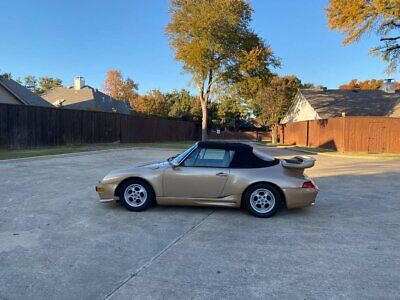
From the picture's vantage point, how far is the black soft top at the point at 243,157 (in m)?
6.35

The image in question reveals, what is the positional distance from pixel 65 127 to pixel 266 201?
66.6 ft

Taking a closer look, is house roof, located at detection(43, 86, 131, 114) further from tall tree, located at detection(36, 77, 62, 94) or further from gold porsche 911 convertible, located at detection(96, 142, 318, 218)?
tall tree, located at detection(36, 77, 62, 94)

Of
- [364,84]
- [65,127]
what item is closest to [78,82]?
[65,127]

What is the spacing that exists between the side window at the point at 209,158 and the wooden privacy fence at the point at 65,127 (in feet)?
54.9

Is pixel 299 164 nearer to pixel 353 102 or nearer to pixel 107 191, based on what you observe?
pixel 107 191

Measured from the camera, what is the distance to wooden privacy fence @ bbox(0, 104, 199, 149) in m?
19.9

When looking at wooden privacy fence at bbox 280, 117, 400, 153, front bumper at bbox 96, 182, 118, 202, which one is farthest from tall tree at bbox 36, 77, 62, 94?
front bumper at bbox 96, 182, 118, 202

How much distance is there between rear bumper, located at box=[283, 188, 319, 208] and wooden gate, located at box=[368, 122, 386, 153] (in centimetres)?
2144

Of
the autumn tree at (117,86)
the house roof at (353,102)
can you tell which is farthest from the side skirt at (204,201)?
the autumn tree at (117,86)

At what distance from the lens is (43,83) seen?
89.4 metres

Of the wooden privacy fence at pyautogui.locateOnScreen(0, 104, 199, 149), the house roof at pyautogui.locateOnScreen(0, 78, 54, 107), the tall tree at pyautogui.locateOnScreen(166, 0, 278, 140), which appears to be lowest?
the wooden privacy fence at pyautogui.locateOnScreen(0, 104, 199, 149)

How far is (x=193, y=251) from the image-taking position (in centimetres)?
445

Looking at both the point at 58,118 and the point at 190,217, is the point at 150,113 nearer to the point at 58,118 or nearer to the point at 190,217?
the point at 58,118

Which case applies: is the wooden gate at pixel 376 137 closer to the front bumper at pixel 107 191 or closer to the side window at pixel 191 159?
the side window at pixel 191 159
